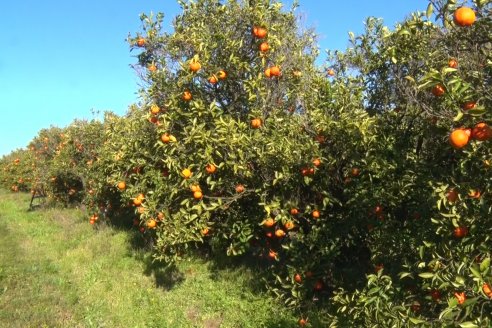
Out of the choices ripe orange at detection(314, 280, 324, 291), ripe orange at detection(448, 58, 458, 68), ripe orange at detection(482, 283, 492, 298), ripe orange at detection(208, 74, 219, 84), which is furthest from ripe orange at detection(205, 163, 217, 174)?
ripe orange at detection(482, 283, 492, 298)

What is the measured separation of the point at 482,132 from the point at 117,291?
6.29m

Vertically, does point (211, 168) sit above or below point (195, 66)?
below

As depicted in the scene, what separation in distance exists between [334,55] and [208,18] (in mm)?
1829

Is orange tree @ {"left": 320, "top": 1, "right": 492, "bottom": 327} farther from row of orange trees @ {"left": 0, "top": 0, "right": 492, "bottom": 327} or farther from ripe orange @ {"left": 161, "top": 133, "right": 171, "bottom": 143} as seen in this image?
ripe orange @ {"left": 161, "top": 133, "right": 171, "bottom": 143}

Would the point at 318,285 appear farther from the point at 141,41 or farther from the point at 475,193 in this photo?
the point at 141,41

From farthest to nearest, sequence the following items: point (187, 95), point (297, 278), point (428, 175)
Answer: point (187, 95) → point (297, 278) → point (428, 175)

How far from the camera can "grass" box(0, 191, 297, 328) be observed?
19.8 feet

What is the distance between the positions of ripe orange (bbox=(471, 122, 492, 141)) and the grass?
387 centimetres

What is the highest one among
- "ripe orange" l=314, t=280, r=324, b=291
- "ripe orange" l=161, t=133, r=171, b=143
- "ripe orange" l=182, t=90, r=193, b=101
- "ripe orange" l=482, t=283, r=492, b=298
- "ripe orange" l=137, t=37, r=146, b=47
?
"ripe orange" l=137, t=37, r=146, b=47

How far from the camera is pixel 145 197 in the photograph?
6883 millimetres

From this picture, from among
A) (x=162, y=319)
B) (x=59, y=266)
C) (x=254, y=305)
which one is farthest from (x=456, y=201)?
(x=59, y=266)

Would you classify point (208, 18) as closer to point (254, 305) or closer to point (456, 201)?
point (254, 305)

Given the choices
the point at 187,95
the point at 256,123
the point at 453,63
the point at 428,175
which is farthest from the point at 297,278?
the point at 453,63

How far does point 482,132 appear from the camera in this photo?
228 cm
